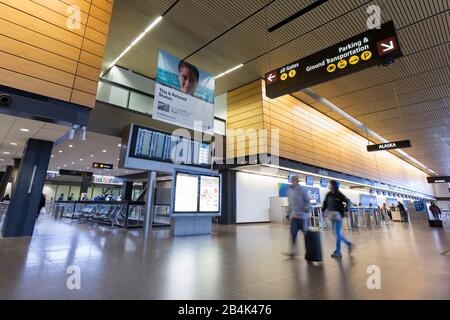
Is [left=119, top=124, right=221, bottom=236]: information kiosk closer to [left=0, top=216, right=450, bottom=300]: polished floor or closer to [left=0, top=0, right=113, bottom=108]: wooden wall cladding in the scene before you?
[left=0, top=216, right=450, bottom=300]: polished floor

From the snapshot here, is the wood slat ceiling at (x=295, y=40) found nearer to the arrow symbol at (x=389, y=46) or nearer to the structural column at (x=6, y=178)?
the arrow symbol at (x=389, y=46)

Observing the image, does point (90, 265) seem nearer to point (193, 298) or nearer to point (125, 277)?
point (125, 277)

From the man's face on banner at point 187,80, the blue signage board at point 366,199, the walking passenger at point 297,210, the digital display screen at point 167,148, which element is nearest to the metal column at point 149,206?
the digital display screen at point 167,148

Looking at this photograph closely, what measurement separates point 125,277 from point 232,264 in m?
1.48

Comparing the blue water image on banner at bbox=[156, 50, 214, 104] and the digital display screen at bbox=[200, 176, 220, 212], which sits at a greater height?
the blue water image on banner at bbox=[156, 50, 214, 104]

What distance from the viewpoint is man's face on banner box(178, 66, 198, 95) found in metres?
7.39

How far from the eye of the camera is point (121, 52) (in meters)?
8.80

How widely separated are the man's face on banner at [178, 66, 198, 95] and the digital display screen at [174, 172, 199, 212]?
2850 mm

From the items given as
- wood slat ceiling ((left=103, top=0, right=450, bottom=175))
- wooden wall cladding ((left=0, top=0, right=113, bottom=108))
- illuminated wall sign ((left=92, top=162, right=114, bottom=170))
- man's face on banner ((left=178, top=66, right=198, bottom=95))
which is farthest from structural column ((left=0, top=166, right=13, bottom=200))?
man's face on banner ((left=178, top=66, right=198, bottom=95))

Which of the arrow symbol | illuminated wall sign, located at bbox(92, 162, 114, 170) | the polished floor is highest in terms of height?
the arrow symbol

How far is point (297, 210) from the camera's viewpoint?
4.32 m

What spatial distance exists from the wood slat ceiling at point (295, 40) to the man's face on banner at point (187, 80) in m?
1.27

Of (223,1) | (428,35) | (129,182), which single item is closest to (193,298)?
(223,1)

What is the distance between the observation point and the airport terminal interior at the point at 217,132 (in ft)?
9.51
